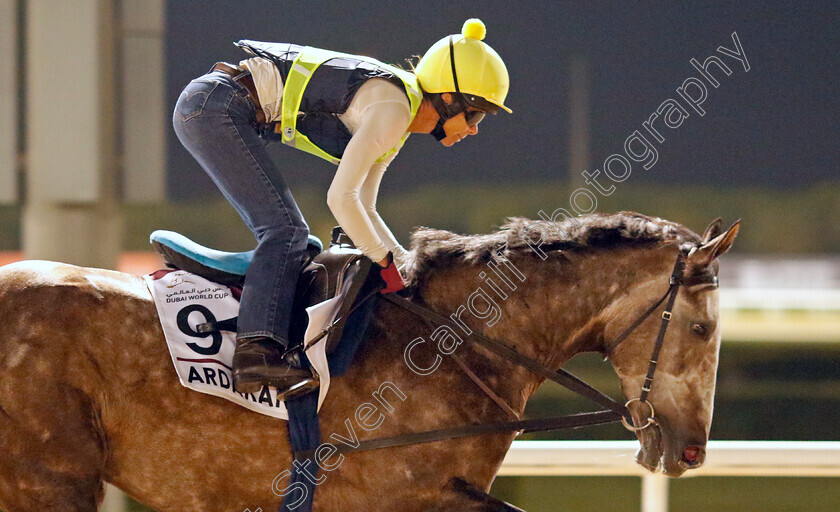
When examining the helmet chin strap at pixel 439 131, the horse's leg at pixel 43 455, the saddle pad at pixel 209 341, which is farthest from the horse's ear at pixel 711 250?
the horse's leg at pixel 43 455

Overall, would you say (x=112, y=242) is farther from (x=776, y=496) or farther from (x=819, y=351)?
(x=819, y=351)

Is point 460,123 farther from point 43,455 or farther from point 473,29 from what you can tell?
point 43,455

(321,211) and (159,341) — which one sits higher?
(159,341)

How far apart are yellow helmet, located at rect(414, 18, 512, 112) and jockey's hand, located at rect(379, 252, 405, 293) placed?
0.59 m

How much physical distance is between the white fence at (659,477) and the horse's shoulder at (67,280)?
1789mm

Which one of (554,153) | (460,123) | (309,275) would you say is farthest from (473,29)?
(554,153)

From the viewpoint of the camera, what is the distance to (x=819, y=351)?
23.9 feet

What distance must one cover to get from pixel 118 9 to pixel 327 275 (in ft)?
7.42

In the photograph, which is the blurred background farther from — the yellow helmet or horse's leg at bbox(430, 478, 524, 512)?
horse's leg at bbox(430, 478, 524, 512)

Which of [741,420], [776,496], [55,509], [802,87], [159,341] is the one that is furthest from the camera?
[802,87]

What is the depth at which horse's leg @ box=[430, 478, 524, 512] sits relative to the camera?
8.31ft

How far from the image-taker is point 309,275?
8.81 feet

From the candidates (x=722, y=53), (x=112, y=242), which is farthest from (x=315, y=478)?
(x=722, y=53)

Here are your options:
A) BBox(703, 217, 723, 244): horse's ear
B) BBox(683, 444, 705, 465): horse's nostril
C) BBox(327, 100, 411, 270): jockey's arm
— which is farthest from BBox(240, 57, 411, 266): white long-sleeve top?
BBox(683, 444, 705, 465): horse's nostril
